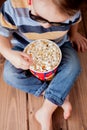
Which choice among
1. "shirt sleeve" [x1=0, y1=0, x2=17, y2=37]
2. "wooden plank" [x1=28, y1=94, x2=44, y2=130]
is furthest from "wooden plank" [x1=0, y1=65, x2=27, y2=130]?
"shirt sleeve" [x1=0, y1=0, x2=17, y2=37]

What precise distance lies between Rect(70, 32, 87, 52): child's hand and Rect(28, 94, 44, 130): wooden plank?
28cm

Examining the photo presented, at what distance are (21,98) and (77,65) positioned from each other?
0.81ft

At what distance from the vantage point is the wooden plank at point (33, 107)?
95 cm

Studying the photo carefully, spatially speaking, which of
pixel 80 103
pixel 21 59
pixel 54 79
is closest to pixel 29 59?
pixel 21 59

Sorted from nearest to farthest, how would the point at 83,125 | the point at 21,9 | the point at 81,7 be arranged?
the point at 81,7 → the point at 21,9 → the point at 83,125

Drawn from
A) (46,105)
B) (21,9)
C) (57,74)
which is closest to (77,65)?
(57,74)

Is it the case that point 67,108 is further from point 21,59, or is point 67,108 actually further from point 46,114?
point 21,59

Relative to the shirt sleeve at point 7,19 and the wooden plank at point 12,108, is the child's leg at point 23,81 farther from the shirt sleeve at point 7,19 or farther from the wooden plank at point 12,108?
the shirt sleeve at point 7,19

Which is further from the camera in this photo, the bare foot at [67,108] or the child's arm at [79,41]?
the child's arm at [79,41]

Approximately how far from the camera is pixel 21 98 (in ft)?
3.34

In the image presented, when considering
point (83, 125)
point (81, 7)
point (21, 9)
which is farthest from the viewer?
point (83, 125)

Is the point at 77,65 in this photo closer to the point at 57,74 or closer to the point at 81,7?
the point at 57,74

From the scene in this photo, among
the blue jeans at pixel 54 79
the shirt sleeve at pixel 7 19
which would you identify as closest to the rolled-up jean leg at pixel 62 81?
the blue jeans at pixel 54 79

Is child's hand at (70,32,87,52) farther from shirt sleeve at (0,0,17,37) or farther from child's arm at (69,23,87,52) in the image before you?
shirt sleeve at (0,0,17,37)
